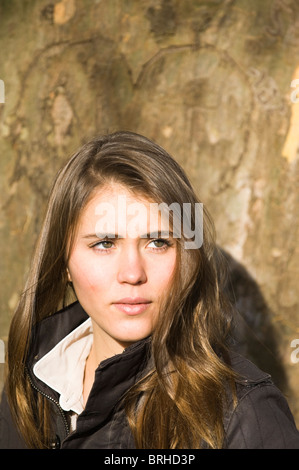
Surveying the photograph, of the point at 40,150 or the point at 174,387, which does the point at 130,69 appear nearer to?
the point at 40,150

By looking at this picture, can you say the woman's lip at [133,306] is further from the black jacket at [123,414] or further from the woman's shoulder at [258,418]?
the woman's shoulder at [258,418]

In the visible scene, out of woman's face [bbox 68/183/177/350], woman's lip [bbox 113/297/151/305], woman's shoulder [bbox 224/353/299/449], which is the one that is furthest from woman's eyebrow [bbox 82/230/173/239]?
woman's shoulder [bbox 224/353/299/449]

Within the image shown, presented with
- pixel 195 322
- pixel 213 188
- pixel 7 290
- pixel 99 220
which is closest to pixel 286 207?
pixel 213 188

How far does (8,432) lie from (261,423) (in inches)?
34.4

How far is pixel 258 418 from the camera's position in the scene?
147 cm

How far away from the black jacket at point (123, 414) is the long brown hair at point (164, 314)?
0.04m

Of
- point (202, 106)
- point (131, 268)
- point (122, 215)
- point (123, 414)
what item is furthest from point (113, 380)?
point (202, 106)

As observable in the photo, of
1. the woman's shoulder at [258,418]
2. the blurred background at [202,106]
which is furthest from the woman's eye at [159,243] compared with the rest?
the blurred background at [202,106]

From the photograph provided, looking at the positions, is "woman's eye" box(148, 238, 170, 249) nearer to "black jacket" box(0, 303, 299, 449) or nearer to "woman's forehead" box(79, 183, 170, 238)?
"woman's forehead" box(79, 183, 170, 238)

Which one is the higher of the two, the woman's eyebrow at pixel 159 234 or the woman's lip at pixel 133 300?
the woman's eyebrow at pixel 159 234

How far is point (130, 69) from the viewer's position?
234 cm

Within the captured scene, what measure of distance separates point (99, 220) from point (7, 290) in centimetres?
101

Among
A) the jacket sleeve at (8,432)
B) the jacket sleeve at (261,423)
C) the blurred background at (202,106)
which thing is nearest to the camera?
the jacket sleeve at (261,423)

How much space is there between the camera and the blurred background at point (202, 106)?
223 centimetres
